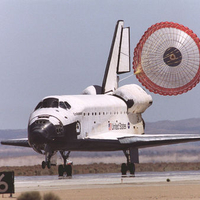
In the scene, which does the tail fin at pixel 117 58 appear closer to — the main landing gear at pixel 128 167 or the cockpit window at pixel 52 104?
the main landing gear at pixel 128 167

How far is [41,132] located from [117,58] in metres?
12.3

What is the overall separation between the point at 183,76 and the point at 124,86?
3130 millimetres

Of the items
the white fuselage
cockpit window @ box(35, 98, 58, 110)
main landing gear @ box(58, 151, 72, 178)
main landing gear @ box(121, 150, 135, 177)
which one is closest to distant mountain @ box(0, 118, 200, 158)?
the white fuselage

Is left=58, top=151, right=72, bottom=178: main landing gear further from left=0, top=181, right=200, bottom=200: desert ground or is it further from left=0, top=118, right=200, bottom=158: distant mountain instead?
left=0, top=181, right=200, bottom=200: desert ground

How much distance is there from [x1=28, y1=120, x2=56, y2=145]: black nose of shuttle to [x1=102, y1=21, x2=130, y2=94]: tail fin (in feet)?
31.3

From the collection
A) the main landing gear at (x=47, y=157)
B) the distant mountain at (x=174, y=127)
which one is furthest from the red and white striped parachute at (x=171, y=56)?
the distant mountain at (x=174, y=127)

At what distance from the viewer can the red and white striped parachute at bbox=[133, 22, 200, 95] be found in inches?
1537

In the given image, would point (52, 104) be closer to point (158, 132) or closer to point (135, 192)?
point (135, 192)

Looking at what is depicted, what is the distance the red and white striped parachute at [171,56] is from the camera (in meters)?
39.0

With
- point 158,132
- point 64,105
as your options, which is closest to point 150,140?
point 64,105

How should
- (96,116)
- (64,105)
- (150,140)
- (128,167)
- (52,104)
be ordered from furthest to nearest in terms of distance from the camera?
(128,167)
(96,116)
(150,140)
(64,105)
(52,104)

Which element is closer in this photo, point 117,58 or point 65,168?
point 65,168

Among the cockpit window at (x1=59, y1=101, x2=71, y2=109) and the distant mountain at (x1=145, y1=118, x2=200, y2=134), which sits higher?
the distant mountain at (x1=145, y1=118, x2=200, y2=134)

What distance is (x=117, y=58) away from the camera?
43.1 metres
